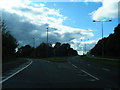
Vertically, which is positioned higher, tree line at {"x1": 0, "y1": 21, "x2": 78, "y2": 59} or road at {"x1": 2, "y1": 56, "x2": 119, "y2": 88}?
tree line at {"x1": 0, "y1": 21, "x2": 78, "y2": 59}

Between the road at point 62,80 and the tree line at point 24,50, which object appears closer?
the road at point 62,80

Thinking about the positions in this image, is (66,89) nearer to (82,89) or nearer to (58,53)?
(82,89)

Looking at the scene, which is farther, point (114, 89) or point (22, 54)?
point (22, 54)

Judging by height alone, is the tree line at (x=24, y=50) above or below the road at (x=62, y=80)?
above

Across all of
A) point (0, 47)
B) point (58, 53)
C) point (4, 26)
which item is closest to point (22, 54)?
point (58, 53)

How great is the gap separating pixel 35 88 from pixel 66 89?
141 cm

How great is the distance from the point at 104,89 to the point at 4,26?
147 feet

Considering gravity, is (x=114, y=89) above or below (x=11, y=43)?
below

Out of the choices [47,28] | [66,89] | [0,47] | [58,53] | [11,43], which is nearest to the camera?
[66,89]

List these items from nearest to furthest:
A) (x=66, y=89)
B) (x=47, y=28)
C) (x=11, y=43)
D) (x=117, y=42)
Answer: (x=66, y=89)
(x=11, y=43)
(x=117, y=42)
(x=47, y=28)

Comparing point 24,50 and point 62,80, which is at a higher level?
point 24,50

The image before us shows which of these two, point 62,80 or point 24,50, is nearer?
point 62,80

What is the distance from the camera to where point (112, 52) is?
90312mm

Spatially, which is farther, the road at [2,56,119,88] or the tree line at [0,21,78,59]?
Result: the tree line at [0,21,78,59]
